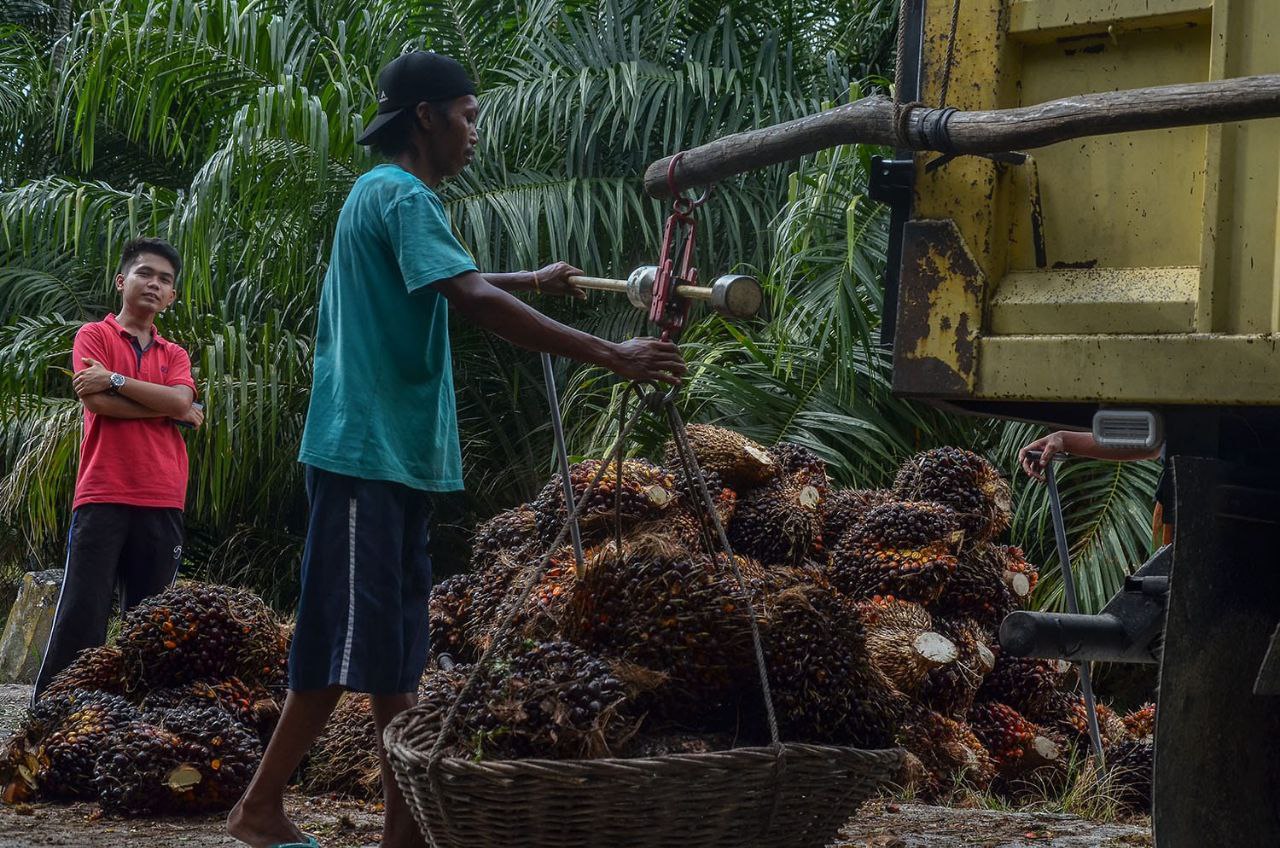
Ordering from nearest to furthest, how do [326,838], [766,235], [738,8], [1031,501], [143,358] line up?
[326,838] < [143,358] < [1031,501] < [766,235] < [738,8]

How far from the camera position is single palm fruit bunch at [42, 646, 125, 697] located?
15.7 ft

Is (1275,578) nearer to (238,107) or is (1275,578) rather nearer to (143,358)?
(143,358)

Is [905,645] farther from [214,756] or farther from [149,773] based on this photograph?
[149,773]

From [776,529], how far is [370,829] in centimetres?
167

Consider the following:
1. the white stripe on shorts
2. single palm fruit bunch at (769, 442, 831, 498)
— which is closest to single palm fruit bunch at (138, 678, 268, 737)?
the white stripe on shorts

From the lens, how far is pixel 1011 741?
4.79 meters

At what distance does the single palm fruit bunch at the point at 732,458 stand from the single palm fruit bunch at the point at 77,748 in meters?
2.01

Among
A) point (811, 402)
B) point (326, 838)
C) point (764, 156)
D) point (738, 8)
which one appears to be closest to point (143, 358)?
point (326, 838)

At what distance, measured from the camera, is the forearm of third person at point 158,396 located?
5.41 metres

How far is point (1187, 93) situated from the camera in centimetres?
229

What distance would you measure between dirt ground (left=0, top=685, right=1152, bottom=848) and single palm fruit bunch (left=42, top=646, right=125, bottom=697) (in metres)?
0.42

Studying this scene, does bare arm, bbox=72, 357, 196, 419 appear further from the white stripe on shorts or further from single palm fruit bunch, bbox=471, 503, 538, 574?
the white stripe on shorts

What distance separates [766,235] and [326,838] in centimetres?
521

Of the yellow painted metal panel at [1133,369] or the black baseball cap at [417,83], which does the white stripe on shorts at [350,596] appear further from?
the yellow painted metal panel at [1133,369]
